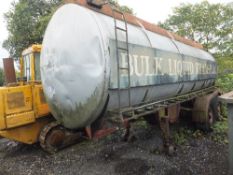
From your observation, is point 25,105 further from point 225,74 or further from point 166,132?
point 225,74

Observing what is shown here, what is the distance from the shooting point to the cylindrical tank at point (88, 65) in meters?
3.87

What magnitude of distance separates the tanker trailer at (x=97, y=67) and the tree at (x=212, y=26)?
54.2 ft

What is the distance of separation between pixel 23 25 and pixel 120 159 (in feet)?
54.3

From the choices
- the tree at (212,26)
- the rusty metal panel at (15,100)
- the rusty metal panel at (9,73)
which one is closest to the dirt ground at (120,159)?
the rusty metal panel at (15,100)

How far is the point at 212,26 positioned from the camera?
20.6m

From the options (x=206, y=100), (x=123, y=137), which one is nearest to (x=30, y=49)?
(x=123, y=137)

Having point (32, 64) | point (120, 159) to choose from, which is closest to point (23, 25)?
point (32, 64)

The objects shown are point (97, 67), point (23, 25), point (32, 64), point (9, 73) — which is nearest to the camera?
point (97, 67)

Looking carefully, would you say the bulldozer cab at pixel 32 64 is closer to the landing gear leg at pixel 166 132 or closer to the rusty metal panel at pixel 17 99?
the rusty metal panel at pixel 17 99

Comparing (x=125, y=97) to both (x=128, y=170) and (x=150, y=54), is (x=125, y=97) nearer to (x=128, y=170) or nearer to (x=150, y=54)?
(x=150, y=54)

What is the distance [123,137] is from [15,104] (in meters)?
3.00

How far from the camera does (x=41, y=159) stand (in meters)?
6.80

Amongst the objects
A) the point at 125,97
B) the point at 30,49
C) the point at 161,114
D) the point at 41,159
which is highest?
the point at 30,49

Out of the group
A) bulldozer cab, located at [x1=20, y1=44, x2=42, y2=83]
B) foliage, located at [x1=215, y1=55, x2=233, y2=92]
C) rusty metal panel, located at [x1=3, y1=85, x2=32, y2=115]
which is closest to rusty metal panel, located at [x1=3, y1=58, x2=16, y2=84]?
bulldozer cab, located at [x1=20, y1=44, x2=42, y2=83]
